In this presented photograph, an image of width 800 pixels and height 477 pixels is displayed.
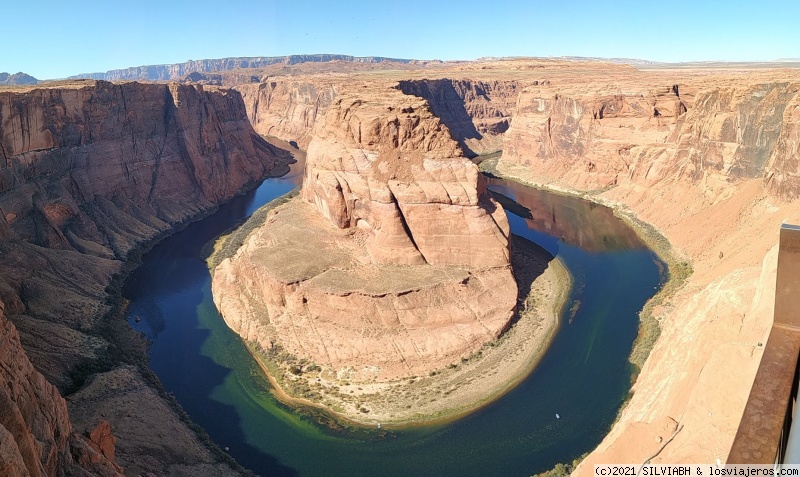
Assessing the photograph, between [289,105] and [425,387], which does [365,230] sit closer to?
[425,387]

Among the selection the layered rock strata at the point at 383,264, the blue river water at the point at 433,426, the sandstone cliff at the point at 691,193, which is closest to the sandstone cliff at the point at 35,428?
the blue river water at the point at 433,426

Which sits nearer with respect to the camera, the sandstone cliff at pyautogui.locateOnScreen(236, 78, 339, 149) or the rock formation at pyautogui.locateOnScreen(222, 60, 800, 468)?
the rock formation at pyautogui.locateOnScreen(222, 60, 800, 468)

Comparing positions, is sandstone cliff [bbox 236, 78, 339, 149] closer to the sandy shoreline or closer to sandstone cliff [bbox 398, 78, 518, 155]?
sandstone cliff [bbox 398, 78, 518, 155]

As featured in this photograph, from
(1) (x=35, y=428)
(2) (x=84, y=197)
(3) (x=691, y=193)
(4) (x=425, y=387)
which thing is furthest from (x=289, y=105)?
(1) (x=35, y=428)

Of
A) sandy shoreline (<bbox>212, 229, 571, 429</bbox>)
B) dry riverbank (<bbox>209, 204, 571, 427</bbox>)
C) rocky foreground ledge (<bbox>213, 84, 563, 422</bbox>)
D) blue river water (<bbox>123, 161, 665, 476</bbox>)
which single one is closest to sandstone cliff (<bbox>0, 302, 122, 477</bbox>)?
A: blue river water (<bbox>123, 161, 665, 476</bbox>)

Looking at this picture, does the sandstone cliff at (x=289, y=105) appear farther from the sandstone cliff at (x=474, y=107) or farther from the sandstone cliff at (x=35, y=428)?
the sandstone cliff at (x=35, y=428)

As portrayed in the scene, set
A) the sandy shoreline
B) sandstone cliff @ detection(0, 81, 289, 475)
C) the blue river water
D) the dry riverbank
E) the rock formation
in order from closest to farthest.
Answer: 1. the rock formation
2. the blue river water
3. sandstone cliff @ detection(0, 81, 289, 475)
4. the sandy shoreline
5. the dry riverbank
